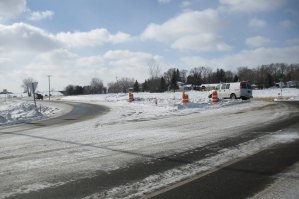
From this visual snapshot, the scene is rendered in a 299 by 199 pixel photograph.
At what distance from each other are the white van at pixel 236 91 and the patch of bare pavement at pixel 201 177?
27.5m

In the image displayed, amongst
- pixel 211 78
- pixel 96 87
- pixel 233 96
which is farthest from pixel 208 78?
pixel 233 96

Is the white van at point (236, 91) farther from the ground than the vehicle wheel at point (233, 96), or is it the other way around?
the white van at point (236, 91)

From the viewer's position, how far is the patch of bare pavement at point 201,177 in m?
5.95

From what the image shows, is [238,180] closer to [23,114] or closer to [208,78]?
[23,114]

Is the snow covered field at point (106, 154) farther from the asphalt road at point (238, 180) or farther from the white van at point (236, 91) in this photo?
the white van at point (236, 91)

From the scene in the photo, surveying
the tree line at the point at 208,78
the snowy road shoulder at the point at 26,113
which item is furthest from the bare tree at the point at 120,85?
the snowy road shoulder at the point at 26,113

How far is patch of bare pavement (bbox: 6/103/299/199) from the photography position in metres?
5.95

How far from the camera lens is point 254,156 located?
340 inches

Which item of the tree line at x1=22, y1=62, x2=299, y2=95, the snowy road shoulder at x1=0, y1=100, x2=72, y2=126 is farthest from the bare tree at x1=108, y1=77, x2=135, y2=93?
the snowy road shoulder at x1=0, y1=100, x2=72, y2=126

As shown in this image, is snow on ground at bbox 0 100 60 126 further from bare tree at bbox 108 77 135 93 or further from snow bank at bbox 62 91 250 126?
bare tree at bbox 108 77 135 93

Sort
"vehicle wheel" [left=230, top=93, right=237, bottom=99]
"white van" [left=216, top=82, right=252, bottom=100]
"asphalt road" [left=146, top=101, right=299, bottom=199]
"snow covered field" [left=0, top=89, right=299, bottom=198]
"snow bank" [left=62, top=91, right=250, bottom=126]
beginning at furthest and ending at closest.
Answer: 1. "vehicle wheel" [left=230, top=93, right=237, bottom=99]
2. "white van" [left=216, top=82, right=252, bottom=100]
3. "snow bank" [left=62, top=91, right=250, bottom=126]
4. "snow covered field" [left=0, top=89, right=299, bottom=198]
5. "asphalt road" [left=146, top=101, right=299, bottom=199]

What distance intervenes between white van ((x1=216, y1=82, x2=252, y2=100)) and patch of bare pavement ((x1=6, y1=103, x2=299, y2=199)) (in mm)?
27514

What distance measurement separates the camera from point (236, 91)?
36781 mm

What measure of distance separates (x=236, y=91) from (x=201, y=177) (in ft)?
101
